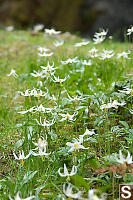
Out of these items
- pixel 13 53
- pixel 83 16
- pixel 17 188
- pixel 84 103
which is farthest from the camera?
pixel 83 16

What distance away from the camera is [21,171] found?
4.85ft

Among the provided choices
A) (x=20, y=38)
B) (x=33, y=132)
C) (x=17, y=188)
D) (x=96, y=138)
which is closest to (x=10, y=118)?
(x=33, y=132)

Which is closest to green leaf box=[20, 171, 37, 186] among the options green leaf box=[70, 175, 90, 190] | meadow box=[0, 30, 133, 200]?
meadow box=[0, 30, 133, 200]

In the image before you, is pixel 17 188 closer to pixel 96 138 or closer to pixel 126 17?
pixel 96 138

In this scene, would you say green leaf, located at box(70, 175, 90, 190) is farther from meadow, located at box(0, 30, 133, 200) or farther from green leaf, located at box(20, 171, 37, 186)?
green leaf, located at box(20, 171, 37, 186)

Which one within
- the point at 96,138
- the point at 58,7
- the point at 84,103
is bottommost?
the point at 96,138

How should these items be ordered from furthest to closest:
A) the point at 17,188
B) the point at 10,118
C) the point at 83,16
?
the point at 83,16 < the point at 10,118 < the point at 17,188

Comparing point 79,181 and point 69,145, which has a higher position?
point 69,145

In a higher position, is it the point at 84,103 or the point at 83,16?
the point at 83,16

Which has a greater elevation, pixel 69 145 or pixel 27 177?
pixel 69 145

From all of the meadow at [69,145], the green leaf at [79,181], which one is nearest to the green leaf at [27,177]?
the meadow at [69,145]

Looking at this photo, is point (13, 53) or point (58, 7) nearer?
point (13, 53)

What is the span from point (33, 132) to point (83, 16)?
7183 millimetres

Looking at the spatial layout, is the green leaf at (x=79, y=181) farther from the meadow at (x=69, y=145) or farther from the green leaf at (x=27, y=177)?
the green leaf at (x=27, y=177)
